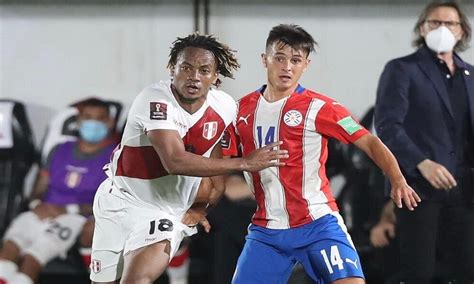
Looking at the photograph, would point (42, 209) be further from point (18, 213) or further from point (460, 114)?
point (460, 114)

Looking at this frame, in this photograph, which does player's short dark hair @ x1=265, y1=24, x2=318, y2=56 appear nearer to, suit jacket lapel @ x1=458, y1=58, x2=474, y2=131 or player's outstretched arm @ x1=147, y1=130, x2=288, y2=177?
player's outstretched arm @ x1=147, y1=130, x2=288, y2=177

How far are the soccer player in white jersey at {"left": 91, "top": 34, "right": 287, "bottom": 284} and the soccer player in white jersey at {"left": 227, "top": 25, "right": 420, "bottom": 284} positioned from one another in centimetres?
19

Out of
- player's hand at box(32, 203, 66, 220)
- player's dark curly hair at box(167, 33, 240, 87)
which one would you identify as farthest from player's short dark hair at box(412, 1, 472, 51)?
player's hand at box(32, 203, 66, 220)

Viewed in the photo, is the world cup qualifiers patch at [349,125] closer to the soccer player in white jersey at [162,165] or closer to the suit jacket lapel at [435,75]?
the soccer player in white jersey at [162,165]

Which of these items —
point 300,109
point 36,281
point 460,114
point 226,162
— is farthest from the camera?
point 36,281

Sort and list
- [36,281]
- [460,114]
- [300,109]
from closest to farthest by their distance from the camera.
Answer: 1. [300,109]
2. [460,114]
3. [36,281]

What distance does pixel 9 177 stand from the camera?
7258 millimetres

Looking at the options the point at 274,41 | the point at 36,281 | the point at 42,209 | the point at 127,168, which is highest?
the point at 274,41

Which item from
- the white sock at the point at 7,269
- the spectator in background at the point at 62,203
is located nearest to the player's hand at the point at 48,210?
the spectator in background at the point at 62,203

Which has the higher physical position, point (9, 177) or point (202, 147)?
point (202, 147)

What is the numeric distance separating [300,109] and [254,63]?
7.69 feet

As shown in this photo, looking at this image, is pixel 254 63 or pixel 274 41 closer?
pixel 274 41

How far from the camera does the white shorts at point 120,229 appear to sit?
4.80m

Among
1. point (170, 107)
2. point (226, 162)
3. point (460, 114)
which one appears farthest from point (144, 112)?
point (460, 114)
